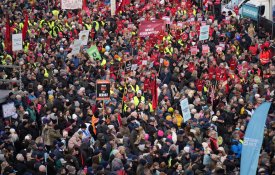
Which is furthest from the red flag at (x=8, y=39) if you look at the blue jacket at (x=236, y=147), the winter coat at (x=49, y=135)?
the blue jacket at (x=236, y=147)

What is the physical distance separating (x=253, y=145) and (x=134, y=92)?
9.45 m

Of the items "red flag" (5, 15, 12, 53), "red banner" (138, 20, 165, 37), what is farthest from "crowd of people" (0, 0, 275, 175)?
"red banner" (138, 20, 165, 37)

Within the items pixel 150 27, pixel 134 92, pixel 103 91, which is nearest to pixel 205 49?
pixel 150 27

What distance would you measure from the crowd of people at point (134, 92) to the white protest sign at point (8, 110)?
0.97 ft

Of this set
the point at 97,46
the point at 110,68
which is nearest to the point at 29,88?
the point at 110,68

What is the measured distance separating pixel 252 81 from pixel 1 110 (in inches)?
320

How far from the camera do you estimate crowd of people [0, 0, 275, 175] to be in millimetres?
21172

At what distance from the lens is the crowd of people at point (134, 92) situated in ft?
69.5

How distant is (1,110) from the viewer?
2623 cm

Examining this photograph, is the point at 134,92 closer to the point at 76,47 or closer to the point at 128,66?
the point at 128,66

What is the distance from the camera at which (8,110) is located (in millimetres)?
24547

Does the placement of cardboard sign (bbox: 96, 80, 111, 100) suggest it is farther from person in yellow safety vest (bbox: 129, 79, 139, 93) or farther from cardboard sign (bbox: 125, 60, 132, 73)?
cardboard sign (bbox: 125, 60, 132, 73)

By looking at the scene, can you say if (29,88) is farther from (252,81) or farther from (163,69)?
(252,81)

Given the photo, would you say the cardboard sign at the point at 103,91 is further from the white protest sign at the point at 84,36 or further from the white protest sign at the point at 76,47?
the white protest sign at the point at 84,36
